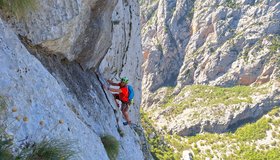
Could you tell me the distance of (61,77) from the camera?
296 inches

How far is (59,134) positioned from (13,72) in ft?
3.70

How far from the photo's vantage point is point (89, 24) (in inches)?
336

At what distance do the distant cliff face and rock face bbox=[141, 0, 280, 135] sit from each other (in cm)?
7291

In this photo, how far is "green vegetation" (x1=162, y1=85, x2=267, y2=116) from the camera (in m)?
83.2

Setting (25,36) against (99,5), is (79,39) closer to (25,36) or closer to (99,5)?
(99,5)

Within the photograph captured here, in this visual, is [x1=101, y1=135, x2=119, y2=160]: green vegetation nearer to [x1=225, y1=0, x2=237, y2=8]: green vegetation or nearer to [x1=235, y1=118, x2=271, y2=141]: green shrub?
[x1=235, y1=118, x2=271, y2=141]: green shrub

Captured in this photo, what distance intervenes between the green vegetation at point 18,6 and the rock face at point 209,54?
3045 inches

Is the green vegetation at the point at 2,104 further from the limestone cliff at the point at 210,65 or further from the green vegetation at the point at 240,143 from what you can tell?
the limestone cliff at the point at 210,65

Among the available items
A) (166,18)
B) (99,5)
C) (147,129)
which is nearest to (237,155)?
(147,129)

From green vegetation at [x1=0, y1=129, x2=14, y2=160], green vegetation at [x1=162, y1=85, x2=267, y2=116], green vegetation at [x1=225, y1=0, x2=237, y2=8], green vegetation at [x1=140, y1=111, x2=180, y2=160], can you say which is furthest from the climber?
green vegetation at [x1=225, y1=0, x2=237, y2=8]

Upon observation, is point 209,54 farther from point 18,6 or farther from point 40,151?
point 40,151

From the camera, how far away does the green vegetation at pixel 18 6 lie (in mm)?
5452

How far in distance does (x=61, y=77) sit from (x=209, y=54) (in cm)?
9049

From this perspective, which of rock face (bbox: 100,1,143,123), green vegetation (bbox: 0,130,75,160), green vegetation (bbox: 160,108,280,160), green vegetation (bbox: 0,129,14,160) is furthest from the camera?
green vegetation (bbox: 160,108,280,160)
